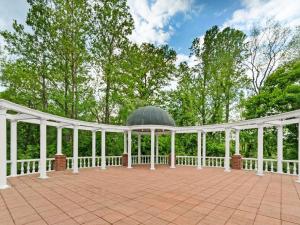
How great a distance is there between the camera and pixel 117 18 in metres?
17.7

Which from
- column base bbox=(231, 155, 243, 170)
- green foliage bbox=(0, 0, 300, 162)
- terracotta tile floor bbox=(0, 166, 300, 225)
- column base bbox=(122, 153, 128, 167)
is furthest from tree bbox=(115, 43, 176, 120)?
terracotta tile floor bbox=(0, 166, 300, 225)

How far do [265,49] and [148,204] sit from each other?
19.3 m

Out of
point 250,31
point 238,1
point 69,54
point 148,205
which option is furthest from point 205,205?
point 250,31

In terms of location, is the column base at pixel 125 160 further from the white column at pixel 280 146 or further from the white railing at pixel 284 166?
the white column at pixel 280 146

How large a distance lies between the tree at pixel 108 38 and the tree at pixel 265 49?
12701 mm

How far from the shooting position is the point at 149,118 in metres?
13.5

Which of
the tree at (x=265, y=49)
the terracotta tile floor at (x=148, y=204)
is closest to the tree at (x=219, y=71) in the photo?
the tree at (x=265, y=49)

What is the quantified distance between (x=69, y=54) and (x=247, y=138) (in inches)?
705

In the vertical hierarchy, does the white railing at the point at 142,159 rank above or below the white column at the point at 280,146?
below

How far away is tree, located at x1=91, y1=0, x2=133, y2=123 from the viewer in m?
17.0

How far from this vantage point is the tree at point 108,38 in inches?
671

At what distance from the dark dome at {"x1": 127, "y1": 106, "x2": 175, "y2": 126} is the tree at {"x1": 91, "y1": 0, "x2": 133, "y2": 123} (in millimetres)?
4950

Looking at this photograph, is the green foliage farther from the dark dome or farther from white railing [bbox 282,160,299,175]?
the dark dome

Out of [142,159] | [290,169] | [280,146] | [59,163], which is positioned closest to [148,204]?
[59,163]
